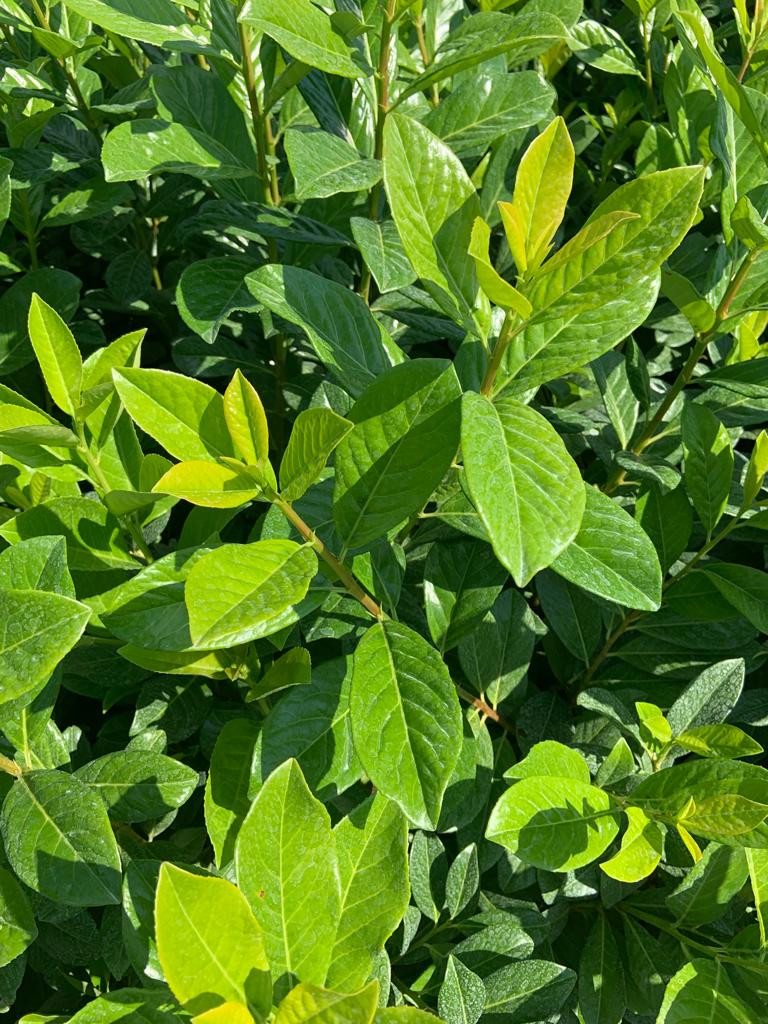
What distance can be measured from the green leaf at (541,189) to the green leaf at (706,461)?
0.60 meters

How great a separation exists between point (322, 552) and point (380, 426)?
0.61 ft

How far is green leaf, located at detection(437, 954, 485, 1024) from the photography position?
1.39 meters

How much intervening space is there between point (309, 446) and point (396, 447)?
169mm

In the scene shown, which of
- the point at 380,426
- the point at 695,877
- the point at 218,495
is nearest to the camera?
the point at 218,495

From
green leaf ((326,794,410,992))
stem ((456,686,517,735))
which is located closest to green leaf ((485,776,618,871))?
green leaf ((326,794,410,992))

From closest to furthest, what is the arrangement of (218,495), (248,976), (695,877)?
(248,976) → (218,495) → (695,877)

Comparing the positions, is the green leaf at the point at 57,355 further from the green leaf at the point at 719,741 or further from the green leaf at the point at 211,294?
the green leaf at the point at 719,741

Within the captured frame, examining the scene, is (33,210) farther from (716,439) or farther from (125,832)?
(716,439)

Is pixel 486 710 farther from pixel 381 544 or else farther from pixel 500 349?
pixel 500 349

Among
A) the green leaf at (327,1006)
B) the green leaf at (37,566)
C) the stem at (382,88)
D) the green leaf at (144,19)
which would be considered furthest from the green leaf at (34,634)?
the green leaf at (144,19)

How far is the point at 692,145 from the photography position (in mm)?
1902

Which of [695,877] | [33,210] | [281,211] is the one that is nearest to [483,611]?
[695,877]

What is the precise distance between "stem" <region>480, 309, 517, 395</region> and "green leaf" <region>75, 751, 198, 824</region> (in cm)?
74

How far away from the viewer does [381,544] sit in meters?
1.44
